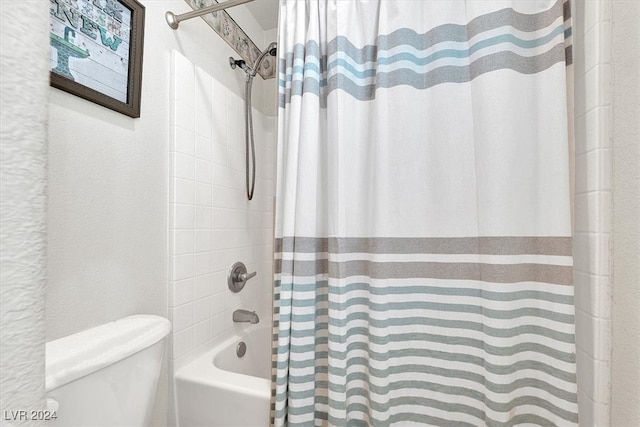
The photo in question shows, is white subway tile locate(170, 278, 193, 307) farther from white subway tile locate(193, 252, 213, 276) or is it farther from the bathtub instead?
the bathtub

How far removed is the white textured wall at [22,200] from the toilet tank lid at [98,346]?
0.57 metres

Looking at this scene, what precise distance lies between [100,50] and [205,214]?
68cm

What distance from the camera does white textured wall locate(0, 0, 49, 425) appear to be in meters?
0.19

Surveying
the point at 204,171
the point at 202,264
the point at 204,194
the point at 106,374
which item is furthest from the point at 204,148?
the point at 106,374

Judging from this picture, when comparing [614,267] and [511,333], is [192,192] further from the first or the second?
[614,267]

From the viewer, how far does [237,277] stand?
5.08 feet

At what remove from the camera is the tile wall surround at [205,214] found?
118 centimetres

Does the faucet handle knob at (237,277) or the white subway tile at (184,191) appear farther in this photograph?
the faucet handle knob at (237,277)

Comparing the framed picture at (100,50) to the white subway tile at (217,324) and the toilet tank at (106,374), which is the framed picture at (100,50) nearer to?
the toilet tank at (106,374)

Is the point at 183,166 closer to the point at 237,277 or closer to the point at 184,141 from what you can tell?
the point at 184,141

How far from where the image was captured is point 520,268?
2.62 ft

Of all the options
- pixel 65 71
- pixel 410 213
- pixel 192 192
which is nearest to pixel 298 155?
pixel 410 213

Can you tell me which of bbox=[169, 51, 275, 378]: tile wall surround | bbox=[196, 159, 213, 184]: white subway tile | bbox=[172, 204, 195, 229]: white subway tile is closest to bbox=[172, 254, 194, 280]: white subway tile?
bbox=[169, 51, 275, 378]: tile wall surround

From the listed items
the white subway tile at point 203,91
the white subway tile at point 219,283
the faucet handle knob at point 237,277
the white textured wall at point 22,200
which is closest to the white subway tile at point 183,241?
the white subway tile at point 219,283
